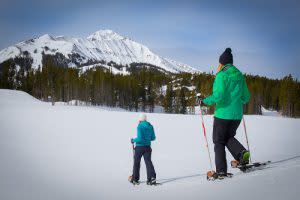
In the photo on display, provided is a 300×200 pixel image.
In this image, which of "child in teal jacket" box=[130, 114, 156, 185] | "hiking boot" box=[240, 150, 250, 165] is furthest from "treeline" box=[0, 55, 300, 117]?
"hiking boot" box=[240, 150, 250, 165]

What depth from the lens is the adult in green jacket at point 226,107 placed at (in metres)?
6.46

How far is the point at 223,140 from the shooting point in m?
6.67

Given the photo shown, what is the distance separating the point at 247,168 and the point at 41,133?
1623cm

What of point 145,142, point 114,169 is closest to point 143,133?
point 145,142

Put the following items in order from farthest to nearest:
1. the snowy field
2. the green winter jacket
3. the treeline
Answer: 1. the treeline
2. the green winter jacket
3. the snowy field

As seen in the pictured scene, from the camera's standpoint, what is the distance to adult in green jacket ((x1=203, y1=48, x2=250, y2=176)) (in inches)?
254

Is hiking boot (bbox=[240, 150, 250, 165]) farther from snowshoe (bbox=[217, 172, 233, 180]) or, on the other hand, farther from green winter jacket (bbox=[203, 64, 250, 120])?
green winter jacket (bbox=[203, 64, 250, 120])

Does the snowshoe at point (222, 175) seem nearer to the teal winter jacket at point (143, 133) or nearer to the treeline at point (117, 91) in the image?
the teal winter jacket at point (143, 133)

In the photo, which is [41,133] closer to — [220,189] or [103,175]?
[103,175]

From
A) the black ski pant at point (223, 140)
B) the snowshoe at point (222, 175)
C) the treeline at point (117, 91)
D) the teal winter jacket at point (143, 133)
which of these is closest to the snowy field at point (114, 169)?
the snowshoe at point (222, 175)

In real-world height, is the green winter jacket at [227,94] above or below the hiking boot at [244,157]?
above

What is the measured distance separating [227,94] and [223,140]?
98 cm

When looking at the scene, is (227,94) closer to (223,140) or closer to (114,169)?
(223,140)

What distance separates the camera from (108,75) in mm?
117938
